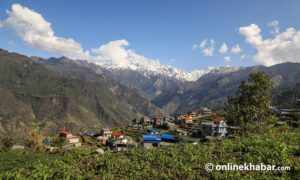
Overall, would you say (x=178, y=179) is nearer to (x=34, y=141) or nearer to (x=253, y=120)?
(x=253, y=120)

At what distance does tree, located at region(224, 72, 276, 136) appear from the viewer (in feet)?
135

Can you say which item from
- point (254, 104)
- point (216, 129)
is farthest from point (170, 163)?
point (216, 129)

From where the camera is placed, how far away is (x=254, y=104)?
4181 centimetres

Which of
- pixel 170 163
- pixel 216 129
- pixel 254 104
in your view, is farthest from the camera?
pixel 216 129

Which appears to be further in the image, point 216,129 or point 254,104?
point 216,129

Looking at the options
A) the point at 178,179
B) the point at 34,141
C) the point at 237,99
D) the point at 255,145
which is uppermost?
the point at 237,99

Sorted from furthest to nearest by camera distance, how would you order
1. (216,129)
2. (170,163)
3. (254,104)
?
(216,129), (254,104), (170,163)

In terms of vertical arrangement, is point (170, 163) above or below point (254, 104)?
below

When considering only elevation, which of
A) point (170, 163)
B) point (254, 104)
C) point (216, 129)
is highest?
point (254, 104)

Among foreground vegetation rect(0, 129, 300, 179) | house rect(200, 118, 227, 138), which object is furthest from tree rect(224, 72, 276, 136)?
house rect(200, 118, 227, 138)

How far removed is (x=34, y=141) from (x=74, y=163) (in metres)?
54.4

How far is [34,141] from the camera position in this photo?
69.1 m

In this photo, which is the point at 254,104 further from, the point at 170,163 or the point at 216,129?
the point at 216,129

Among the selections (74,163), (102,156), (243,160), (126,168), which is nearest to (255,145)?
(243,160)
